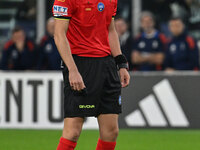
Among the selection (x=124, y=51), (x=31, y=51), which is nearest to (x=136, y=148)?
(x=124, y=51)

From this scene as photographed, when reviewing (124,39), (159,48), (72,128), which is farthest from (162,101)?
(72,128)

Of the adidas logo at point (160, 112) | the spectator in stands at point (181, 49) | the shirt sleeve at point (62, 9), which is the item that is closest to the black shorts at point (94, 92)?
the shirt sleeve at point (62, 9)

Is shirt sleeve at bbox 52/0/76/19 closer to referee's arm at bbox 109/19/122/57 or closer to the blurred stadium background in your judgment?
referee's arm at bbox 109/19/122/57

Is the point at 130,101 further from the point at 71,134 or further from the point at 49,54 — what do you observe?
the point at 71,134

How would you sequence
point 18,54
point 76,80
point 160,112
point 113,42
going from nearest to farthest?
point 76,80 → point 113,42 → point 160,112 → point 18,54

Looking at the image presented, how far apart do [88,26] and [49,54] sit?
590cm

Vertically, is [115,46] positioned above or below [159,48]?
above

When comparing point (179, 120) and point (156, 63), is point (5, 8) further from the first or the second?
point (179, 120)

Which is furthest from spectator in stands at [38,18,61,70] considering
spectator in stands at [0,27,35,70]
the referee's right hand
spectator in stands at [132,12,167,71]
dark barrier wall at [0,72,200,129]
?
the referee's right hand

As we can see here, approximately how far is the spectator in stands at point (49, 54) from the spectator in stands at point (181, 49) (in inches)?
75.2

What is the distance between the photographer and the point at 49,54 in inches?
419

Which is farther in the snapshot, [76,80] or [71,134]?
[71,134]

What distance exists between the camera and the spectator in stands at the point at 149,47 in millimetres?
10500

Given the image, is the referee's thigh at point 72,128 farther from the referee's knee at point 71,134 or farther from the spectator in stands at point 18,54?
the spectator in stands at point 18,54
